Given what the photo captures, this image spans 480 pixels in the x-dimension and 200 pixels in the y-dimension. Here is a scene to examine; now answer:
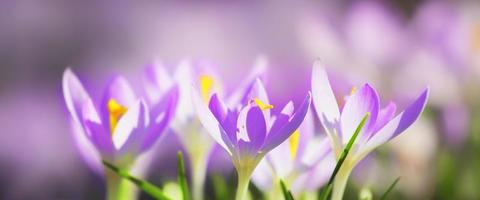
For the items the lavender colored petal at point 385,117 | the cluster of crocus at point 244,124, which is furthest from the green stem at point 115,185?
the lavender colored petal at point 385,117

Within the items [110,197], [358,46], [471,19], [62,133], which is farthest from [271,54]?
[110,197]

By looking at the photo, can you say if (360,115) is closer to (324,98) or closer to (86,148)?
(324,98)

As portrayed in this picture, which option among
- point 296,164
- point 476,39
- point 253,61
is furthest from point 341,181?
point 253,61

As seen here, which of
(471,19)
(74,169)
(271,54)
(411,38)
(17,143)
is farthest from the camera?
(271,54)

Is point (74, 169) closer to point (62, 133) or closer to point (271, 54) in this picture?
point (62, 133)

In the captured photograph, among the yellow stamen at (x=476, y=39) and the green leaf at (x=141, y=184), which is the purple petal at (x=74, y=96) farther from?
the yellow stamen at (x=476, y=39)

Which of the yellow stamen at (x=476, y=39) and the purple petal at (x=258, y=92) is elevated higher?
the purple petal at (x=258, y=92)

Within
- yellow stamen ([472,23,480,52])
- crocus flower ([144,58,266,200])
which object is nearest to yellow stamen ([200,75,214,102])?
A: crocus flower ([144,58,266,200])
